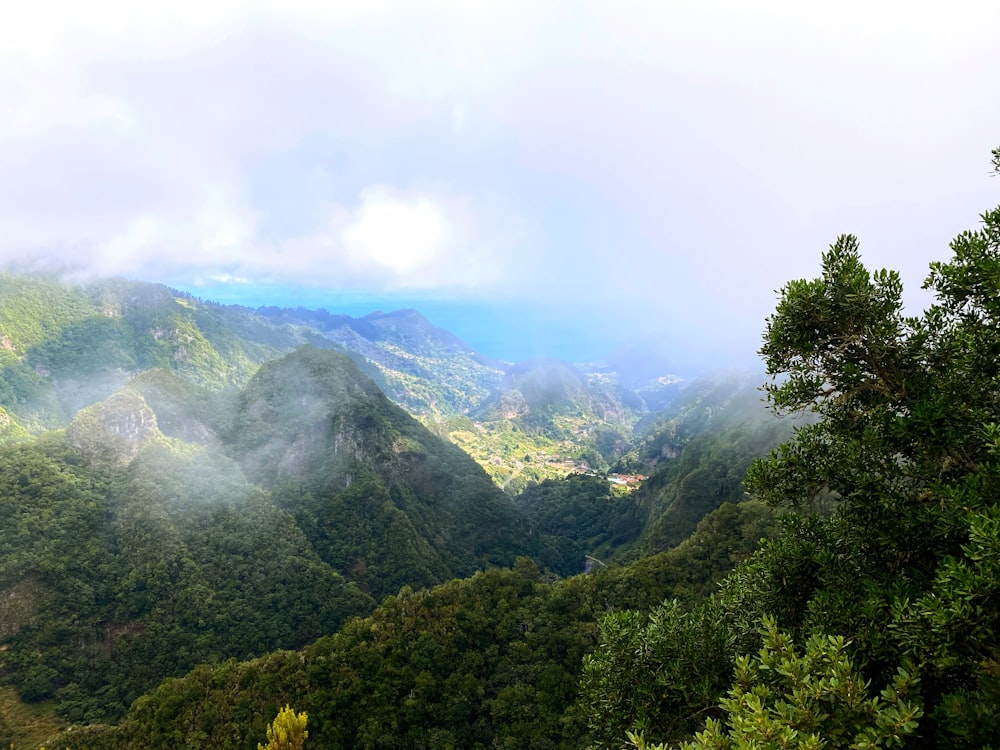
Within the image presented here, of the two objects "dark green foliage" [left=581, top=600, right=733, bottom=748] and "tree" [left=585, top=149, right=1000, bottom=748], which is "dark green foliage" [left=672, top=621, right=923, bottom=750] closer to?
"tree" [left=585, top=149, right=1000, bottom=748]

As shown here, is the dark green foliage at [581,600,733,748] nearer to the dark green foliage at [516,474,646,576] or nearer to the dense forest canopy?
the dense forest canopy

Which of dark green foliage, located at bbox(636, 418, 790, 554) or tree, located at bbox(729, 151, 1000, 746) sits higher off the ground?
tree, located at bbox(729, 151, 1000, 746)

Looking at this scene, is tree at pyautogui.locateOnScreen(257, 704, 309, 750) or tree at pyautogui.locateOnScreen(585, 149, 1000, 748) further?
tree at pyautogui.locateOnScreen(257, 704, 309, 750)

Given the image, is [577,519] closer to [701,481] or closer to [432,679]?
[701,481]

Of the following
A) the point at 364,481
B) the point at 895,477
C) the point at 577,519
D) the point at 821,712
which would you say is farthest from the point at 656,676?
the point at 577,519

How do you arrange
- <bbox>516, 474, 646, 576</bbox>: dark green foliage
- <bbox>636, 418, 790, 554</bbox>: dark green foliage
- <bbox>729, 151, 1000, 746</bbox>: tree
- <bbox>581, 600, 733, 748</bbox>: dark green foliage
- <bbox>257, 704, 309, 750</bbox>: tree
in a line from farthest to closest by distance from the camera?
<bbox>516, 474, 646, 576</bbox>: dark green foliage
<bbox>636, 418, 790, 554</bbox>: dark green foliage
<bbox>257, 704, 309, 750</bbox>: tree
<bbox>581, 600, 733, 748</bbox>: dark green foliage
<bbox>729, 151, 1000, 746</bbox>: tree

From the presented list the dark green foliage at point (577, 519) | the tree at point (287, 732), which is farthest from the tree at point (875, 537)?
Answer: the dark green foliage at point (577, 519)

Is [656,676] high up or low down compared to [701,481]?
→ up

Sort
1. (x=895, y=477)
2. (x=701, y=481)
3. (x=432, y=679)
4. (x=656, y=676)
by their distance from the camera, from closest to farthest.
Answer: (x=895, y=477) → (x=656, y=676) → (x=432, y=679) → (x=701, y=481)

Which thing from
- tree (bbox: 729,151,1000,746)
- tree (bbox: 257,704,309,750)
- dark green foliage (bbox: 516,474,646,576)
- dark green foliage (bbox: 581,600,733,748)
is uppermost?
tree (bbox: 729,151,1000,746)

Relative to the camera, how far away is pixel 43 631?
56.7m

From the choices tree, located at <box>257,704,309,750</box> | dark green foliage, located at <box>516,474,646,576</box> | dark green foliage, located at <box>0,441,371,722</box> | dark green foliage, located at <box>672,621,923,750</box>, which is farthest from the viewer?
dark green foliage, located at <box>516,474,646,576</box>

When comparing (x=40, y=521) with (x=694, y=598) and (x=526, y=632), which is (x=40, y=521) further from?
(x=694, y=598)

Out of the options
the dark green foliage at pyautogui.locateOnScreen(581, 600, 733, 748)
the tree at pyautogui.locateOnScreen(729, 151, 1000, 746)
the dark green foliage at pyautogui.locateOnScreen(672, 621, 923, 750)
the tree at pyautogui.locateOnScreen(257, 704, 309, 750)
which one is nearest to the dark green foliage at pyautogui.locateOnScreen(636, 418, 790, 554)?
the tree at pyautogui.locateOnScreen(729, 151, 1000, 746)
